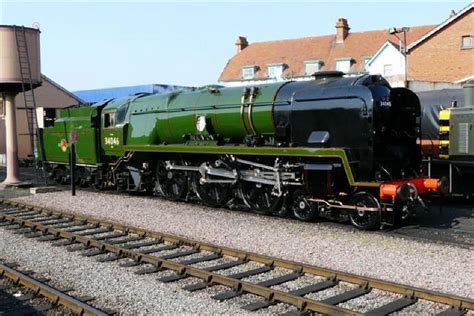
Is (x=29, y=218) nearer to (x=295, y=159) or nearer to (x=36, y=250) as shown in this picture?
(x=36, y=250)

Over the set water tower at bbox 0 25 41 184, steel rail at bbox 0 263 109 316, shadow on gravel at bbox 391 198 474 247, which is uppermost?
water tower at bbox 0 25 41 184

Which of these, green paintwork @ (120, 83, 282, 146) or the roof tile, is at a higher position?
the roof tile

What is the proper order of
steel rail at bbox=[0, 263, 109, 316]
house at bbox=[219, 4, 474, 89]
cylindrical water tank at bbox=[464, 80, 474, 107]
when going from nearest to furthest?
steel rail at bbox=[0, 263, 109, 316], cylindrical water tank at bbox=[464, 80, 474, 107], house at bbox=[219, 4, 474, 89]

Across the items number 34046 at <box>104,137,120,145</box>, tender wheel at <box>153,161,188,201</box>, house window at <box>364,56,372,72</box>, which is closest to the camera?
tender wheel at <box>153,161,188,201</box>

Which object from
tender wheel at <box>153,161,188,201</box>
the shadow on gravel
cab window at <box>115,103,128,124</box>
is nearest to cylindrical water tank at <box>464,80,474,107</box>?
the shadow on gravel

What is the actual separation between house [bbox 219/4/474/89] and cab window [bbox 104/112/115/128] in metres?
26.1

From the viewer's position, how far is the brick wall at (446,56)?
35531mm

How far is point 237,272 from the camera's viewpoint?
746 centimetres

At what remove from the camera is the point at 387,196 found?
9.78 meters

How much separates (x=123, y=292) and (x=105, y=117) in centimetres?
1154

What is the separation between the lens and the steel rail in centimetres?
571

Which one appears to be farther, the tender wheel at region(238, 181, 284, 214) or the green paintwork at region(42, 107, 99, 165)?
the green paintwork at region(42, 107, 99, 165)

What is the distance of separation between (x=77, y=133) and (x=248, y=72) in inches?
1490

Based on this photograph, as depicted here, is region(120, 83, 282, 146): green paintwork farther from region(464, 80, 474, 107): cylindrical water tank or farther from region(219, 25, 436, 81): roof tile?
region(219, 25, 436, 81): roof tile
